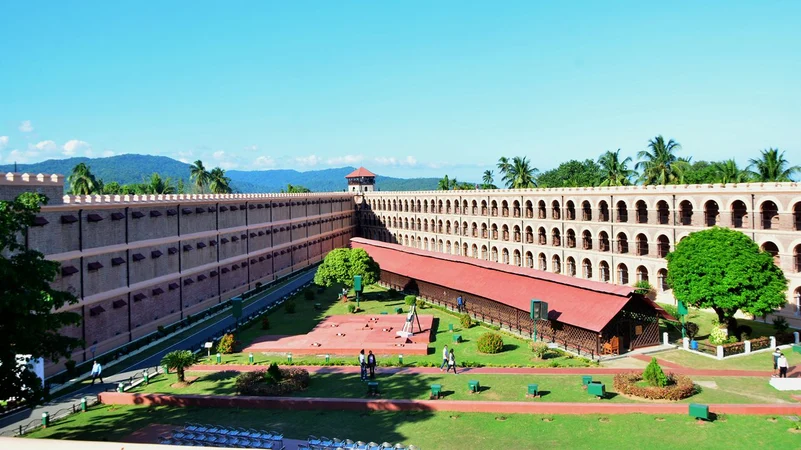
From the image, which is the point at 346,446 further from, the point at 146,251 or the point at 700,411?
the point at 146,251

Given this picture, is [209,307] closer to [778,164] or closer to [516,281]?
[516,281]

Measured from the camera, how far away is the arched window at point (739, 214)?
49.8 metres

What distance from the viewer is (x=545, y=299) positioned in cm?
4391

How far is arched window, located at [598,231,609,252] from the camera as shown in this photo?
6322cm

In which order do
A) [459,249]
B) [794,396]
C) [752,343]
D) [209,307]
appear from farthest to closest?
1. [459,249]
2. [209,307]
3. [752,343]
4. [794,396]

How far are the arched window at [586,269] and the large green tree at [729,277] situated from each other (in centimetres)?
2334

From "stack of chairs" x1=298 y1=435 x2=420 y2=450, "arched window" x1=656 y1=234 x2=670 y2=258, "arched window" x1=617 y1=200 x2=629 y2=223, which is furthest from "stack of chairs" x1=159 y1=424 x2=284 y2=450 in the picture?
→ "arched window" x1=617 y1=200 x2=629 y2=223

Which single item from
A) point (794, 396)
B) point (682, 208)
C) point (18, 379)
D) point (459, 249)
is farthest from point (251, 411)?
point (459, 249)

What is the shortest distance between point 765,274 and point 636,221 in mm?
21234

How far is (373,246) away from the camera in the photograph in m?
76.6

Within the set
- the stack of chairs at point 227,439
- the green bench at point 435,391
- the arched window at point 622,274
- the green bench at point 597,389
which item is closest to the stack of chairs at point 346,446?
the stack of chairs at point 227,439

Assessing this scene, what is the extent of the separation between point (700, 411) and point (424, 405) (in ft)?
41.2

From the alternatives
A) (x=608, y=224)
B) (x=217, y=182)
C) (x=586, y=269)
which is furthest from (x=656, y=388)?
(x=217, y=182)

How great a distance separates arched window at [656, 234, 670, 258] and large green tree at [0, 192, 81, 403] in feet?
168
